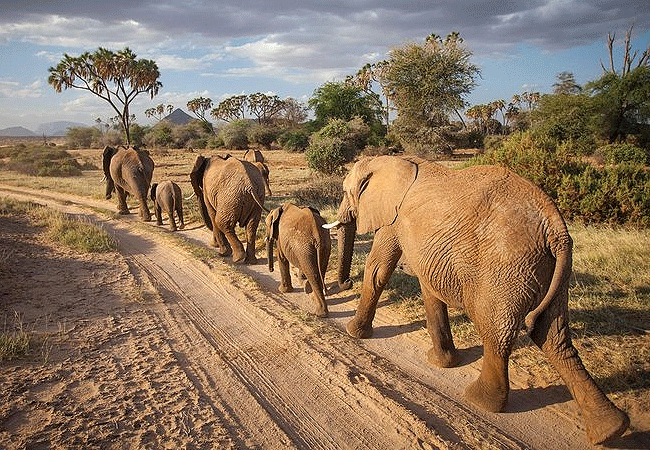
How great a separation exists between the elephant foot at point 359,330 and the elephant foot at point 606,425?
2451mm

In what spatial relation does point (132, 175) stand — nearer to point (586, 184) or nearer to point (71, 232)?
point (71, 232)

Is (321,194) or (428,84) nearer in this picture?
(321,194)

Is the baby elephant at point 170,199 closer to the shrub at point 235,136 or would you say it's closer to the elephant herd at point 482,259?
the elephant herd at point 482,259

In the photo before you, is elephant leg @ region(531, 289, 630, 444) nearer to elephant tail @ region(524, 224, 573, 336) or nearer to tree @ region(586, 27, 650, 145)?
elephant tail @ region(524, 224, 573, 336)

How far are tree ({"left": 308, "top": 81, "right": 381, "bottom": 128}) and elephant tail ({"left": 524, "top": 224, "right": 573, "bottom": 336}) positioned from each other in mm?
35627

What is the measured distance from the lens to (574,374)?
334cm

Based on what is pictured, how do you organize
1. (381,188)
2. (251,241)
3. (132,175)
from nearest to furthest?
(381,188) < (251,241) < (132,175)

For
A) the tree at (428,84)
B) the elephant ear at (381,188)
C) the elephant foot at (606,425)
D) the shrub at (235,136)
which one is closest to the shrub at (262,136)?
the shrub at (235,136)

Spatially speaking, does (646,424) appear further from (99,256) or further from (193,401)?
(99,256)

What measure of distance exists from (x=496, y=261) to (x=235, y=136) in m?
48.9

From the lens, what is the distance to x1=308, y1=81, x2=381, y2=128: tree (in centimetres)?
3834

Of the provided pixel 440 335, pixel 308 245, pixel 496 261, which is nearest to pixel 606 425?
pixel 496 261

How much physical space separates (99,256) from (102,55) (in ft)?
114

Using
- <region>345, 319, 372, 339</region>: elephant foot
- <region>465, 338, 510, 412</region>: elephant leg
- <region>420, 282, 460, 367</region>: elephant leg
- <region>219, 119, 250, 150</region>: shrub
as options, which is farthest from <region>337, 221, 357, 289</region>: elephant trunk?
<region>219, 119, 250, 150</region>: shrub
